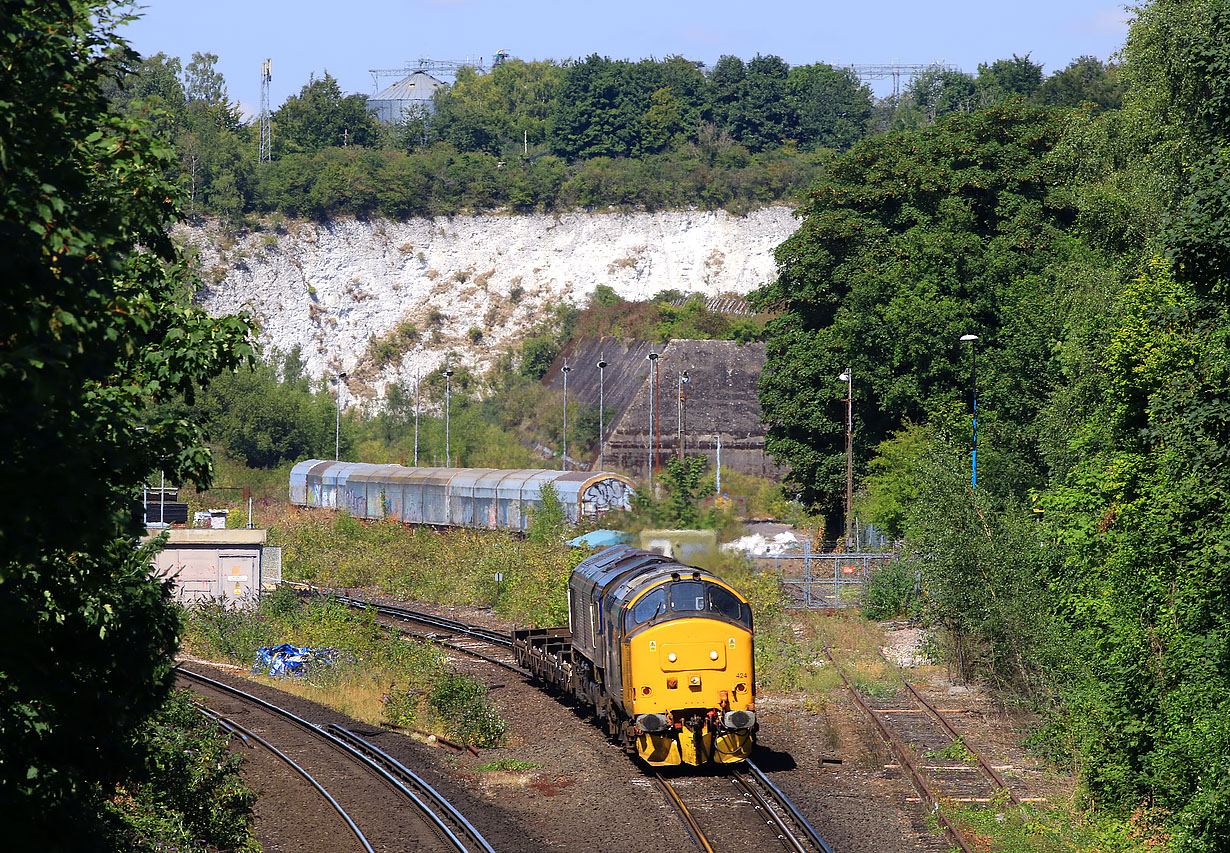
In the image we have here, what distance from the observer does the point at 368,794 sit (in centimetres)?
1916

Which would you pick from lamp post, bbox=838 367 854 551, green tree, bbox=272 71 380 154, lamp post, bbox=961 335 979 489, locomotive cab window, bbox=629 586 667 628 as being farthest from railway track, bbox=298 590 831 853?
green tree, bbox=272 71 380 154

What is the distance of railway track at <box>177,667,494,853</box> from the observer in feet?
55.1

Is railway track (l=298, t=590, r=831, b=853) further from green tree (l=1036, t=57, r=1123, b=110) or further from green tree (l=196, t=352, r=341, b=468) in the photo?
green tree (l=1036, t=57, r=1123, b=110)

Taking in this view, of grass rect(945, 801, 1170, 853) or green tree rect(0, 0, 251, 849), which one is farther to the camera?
grass rect(945, 801, 1170, 853)

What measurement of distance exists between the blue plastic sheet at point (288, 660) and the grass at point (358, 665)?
29 centimetres

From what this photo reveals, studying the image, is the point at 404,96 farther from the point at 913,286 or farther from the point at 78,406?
the point at 78,406

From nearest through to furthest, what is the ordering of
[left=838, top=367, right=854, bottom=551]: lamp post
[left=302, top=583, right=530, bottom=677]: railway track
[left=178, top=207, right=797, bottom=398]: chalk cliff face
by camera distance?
1. [left=302, top=583, right=530, bottom=677]: railway track
2. [left=838, top=367, right=854, bottom=551]: lamp post
3. [left=178, top=207, right=797, bottom=398]: chalk cliff face

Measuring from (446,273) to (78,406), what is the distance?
359ft

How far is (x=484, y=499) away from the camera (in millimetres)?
55594

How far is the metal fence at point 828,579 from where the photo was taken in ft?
127

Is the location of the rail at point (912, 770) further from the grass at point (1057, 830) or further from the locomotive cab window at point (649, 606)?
the locomotive cab window at point (649, 606)

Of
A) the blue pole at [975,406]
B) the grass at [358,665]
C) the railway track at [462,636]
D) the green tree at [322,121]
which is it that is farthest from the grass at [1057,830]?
the green tree at [322,121]

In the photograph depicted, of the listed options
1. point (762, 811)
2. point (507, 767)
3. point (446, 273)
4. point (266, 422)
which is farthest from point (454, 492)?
point (446, 273)

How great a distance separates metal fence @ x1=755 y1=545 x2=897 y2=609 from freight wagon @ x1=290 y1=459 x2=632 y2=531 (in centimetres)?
789
